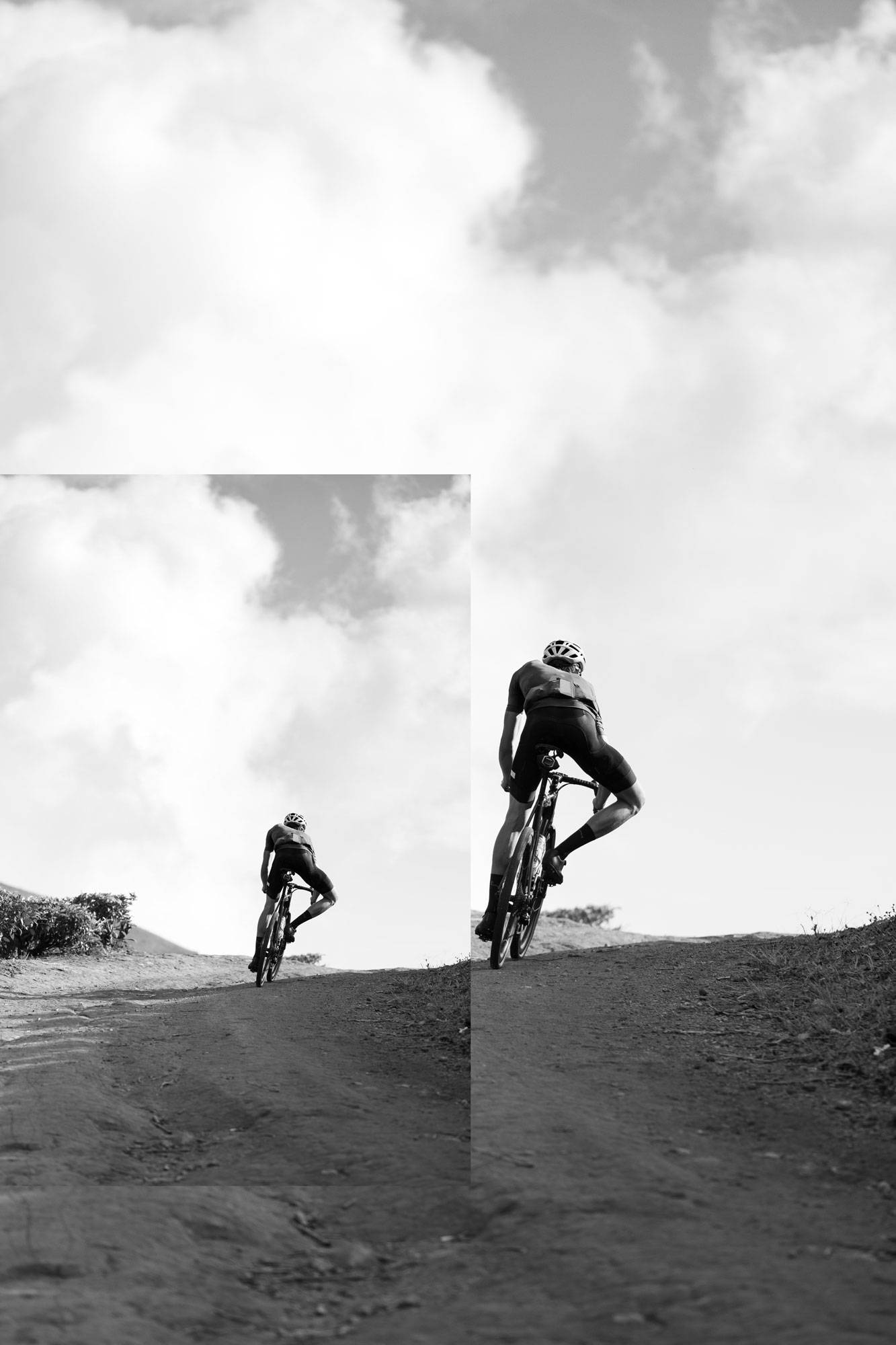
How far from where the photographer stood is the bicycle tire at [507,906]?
661 cm

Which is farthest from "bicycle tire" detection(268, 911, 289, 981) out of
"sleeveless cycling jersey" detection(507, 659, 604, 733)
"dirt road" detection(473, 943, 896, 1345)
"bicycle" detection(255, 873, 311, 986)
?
"sleeveless cycling jersey" detection(507, 659, 604, 733)

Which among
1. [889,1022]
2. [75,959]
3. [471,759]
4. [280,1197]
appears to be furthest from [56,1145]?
[889,1022]

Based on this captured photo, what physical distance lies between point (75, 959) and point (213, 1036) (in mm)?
2024

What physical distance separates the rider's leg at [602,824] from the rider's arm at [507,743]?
1.88 ft

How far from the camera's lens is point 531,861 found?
6773 mm

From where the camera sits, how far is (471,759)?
595 centimetres

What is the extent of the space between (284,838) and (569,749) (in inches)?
65.7

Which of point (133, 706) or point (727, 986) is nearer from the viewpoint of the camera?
point (133, 706)

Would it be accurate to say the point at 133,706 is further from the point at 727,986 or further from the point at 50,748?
the point at 727,986

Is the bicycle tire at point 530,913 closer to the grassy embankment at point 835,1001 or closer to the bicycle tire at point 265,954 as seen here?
the grassy embankment at point 835,1001

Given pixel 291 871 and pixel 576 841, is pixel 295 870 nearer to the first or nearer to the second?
pixel 291 871

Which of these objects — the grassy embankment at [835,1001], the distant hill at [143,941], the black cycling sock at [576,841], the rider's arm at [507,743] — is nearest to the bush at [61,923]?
the distant hill at [143,941]

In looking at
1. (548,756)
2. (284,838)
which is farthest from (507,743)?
(284,838)

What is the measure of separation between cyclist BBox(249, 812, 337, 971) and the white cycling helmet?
1.64 m
